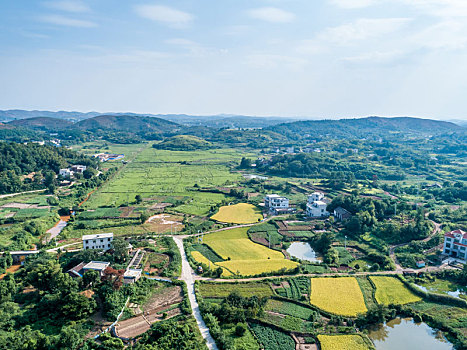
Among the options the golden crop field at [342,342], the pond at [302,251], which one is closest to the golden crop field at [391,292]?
the golden crop field at [342,342]

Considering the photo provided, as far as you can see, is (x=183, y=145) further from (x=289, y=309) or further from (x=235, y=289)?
(x=289, y=309)

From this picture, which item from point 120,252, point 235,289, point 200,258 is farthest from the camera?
point 200,258

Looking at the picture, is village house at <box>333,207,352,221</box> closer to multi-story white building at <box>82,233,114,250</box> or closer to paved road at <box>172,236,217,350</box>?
paved road at <box>172,236,217,350</box>

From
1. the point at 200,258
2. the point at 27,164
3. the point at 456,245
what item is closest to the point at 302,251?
the point at 200,258

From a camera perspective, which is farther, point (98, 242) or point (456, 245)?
point (98, 242)

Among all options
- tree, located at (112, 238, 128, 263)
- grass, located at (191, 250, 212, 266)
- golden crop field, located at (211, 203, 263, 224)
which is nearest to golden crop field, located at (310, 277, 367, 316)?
grass, located at (191, 250, 212, 266)

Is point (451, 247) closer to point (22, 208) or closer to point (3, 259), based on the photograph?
point (3, 259)

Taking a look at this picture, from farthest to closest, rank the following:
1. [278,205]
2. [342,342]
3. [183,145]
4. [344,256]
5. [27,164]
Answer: [183,145]
[27,164]
[278,205]
[344,256]
[342,342]
